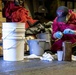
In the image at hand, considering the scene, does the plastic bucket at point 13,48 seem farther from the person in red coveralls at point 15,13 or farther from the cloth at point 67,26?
the person in red coveralls at point 15,13

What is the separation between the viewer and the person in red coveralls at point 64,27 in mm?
2330

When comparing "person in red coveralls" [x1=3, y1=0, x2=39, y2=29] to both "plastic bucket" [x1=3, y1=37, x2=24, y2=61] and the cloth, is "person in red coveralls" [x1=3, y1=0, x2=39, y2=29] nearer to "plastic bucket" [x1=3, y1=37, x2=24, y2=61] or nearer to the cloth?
the cloth

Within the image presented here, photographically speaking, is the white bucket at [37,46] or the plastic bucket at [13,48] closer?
the plastic bucket at [13,48]

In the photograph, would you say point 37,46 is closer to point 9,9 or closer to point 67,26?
point 67,26

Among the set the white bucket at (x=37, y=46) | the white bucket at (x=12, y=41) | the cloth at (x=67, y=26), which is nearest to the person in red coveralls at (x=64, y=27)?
the cloth at (x=67, y=26)

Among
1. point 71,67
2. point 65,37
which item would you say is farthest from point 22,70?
point 65,37

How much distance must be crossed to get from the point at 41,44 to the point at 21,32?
37 centimetres

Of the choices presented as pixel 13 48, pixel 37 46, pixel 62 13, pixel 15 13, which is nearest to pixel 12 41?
pixel 13 48

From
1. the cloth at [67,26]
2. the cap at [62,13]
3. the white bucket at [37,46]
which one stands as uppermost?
the cap at [62,13]

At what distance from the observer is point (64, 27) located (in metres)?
2.48

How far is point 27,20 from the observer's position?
3.23 m

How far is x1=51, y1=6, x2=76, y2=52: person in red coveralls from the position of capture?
233 centimetres

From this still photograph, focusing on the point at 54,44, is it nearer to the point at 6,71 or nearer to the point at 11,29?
the point at 11,29

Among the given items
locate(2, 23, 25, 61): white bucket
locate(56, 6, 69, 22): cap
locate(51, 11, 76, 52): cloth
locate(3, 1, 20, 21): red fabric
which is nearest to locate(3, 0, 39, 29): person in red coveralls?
locate(3, 1, 20, 21): red fabric
